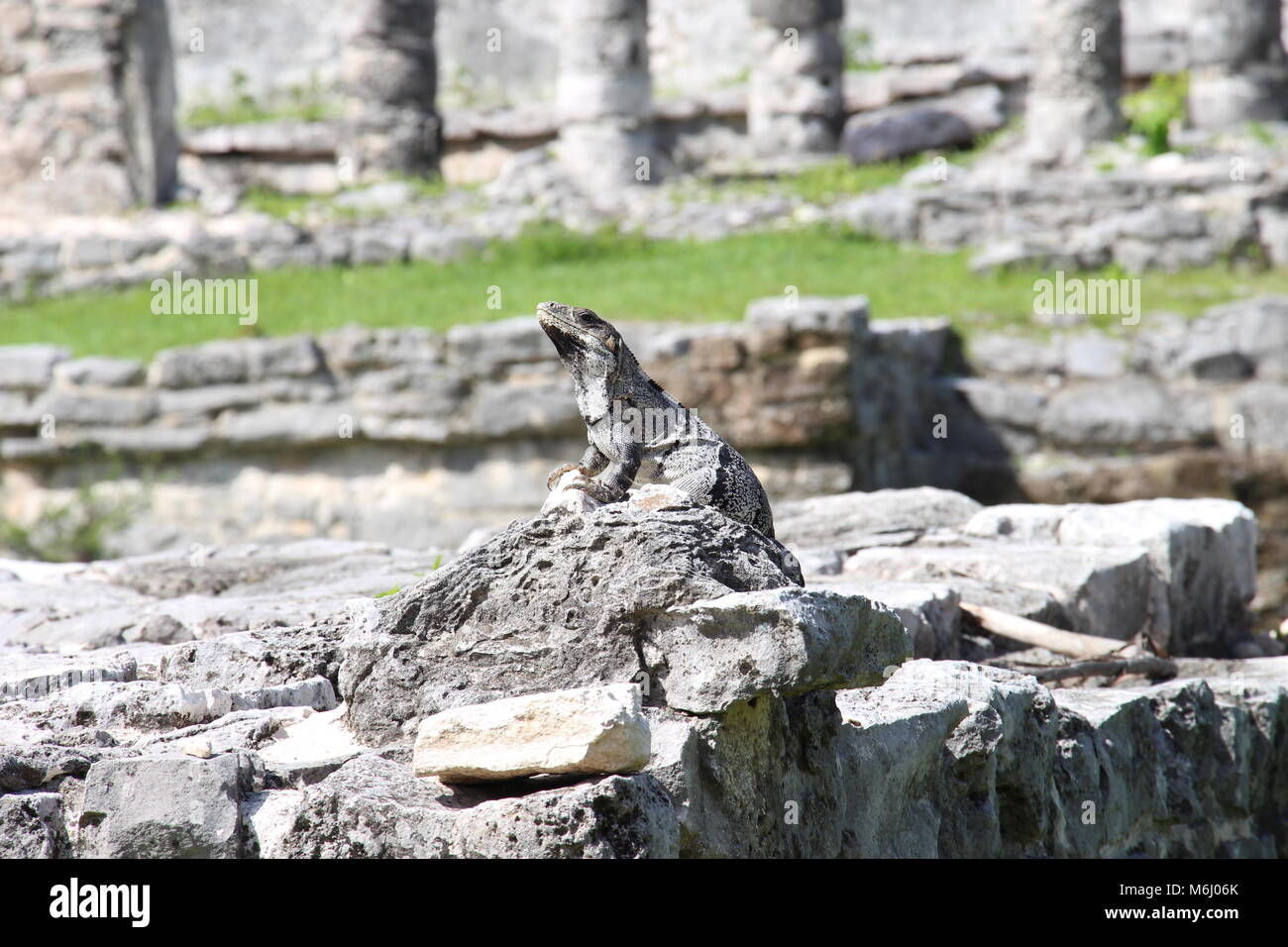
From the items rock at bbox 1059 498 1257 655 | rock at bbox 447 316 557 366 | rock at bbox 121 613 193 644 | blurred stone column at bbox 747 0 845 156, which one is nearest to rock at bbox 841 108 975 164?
blurred stone column at bbox 747 0 845 156

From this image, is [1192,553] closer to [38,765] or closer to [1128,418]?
[1128,418]

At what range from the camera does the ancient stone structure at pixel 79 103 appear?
1548 centimetres

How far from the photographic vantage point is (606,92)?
17969 millimetres

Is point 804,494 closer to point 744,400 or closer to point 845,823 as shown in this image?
point 744,400

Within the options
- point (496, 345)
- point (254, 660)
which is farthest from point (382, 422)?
point (254, 660)

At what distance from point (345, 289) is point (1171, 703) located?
1002cm

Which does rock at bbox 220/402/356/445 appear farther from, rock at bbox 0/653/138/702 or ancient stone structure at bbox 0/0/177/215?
ancient stone structure at bbox 0/0/177/215

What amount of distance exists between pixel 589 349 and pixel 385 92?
15.5 metres

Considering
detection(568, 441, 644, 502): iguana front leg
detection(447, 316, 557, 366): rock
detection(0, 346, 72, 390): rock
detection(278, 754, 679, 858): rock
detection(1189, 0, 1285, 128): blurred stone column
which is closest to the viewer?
detection(278, 754, 679, 858): rock

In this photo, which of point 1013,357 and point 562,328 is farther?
point 1013,357

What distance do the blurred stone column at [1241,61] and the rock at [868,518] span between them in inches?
477

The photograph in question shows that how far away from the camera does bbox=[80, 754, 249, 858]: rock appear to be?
8.97ft

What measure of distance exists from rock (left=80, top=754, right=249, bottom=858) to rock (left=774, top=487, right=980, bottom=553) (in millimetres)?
3412

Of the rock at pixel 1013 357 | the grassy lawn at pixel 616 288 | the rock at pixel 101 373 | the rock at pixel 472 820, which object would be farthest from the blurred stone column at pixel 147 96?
the rock at pixel 472 820
